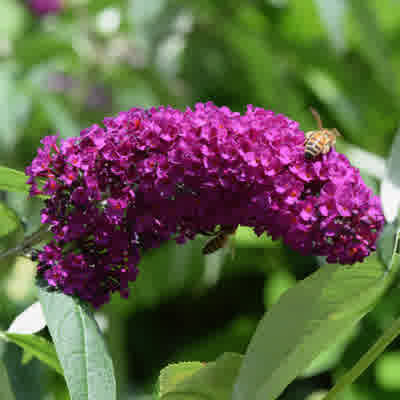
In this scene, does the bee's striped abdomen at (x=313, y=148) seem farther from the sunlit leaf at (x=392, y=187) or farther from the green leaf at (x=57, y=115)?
the green leaf at (x=57, y=115)

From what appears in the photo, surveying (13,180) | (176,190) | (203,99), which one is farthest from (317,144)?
(203,99)

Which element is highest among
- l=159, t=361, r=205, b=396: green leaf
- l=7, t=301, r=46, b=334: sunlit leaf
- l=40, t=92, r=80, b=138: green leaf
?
l=40, t=92, r=80, b=138: green leaf

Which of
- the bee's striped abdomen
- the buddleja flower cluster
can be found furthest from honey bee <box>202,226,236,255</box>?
the bee's striped abdomen

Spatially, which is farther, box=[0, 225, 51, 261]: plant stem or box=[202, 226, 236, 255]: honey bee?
box=[202, 226, 236, 255]: honey bee

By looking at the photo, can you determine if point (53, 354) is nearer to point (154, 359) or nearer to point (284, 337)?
point (284, 337)

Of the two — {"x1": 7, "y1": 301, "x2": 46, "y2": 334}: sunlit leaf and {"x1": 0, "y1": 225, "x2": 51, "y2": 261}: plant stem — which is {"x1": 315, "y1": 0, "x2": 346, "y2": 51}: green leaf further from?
{"x1": 7, "y1": 301, "x2": 46, "y2": 334}: sunlit leaf

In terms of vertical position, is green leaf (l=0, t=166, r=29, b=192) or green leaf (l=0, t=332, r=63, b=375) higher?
green leaf (l=0, t=166, r=29, b=192)

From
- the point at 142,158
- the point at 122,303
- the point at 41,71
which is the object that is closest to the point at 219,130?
the point at 142,158

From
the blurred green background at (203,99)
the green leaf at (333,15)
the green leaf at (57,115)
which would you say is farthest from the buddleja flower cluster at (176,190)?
the green leaf at (57,115)
